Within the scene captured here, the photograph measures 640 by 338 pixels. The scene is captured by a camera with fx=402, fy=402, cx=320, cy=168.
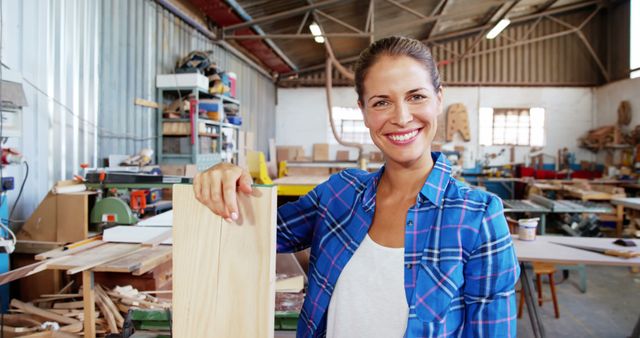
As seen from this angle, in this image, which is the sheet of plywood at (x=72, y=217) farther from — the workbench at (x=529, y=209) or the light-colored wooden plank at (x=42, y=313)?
the workbench at (x=529, y=209)

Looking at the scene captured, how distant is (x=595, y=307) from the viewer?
12.3 feet

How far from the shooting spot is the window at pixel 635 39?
8633 mm

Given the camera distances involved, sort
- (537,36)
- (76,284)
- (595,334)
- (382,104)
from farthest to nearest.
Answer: (537,36) < (595,334) < (76,284) < (382,104)

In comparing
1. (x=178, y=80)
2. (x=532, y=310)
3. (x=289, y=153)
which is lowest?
(x=532, y=310)

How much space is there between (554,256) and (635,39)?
892 centimetres

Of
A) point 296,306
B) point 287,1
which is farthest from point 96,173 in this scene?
point 287,1

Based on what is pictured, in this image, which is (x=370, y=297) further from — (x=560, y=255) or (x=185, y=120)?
(x=185, y=120)

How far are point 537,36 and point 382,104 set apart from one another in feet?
36.4

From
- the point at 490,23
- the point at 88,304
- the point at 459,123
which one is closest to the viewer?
the point at 88,304

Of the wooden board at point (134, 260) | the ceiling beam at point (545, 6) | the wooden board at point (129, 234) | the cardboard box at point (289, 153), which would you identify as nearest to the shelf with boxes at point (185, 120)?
the wooden board at point (129, 234)

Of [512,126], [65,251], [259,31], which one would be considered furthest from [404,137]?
[512,126]

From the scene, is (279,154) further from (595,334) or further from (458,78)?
(595,334)

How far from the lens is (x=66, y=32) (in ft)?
10.6

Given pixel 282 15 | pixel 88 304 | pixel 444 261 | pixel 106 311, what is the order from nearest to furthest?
pixel 444 261 → pixel 88 304 → pixel 106 311 → pixel 282 15
